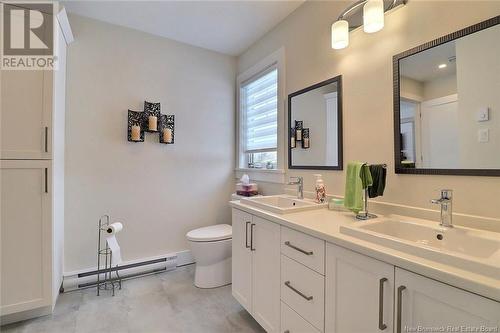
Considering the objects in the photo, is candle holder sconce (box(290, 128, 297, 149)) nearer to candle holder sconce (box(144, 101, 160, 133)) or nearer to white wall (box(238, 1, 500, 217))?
white wall (box(238, 1, 500, 217))

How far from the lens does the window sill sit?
2.25 meters

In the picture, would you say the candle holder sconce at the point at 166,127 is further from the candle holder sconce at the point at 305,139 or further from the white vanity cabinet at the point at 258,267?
the candle holder sconce at the point at 305,139

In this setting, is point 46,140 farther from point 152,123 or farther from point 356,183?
point 356,183

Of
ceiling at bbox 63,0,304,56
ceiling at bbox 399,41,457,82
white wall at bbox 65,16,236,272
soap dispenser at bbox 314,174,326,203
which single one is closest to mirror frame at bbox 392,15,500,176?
ceiling at bbox 399,41,457,82

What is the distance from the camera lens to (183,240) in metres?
2.65

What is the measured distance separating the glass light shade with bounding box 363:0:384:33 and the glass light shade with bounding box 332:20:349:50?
0.66 ft

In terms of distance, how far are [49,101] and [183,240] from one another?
1736 mm

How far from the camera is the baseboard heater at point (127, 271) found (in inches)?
82.4

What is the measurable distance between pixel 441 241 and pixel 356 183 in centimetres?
44

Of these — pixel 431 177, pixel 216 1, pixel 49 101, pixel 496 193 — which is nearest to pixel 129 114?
pixel 49 101

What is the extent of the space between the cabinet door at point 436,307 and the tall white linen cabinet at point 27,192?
81.9 inches

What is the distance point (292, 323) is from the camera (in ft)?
4.11

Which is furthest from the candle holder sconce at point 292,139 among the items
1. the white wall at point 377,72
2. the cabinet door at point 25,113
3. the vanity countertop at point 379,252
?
the cabinet door at point 25,113

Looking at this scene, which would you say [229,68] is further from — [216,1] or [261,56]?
[216,1]
